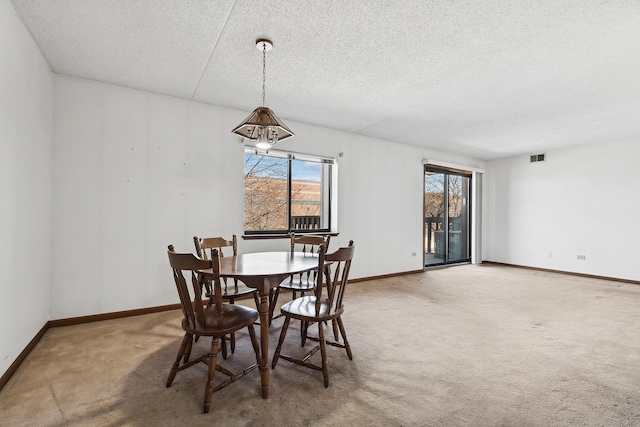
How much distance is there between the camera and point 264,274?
1955 millimetres

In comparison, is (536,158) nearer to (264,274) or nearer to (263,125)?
(263,125)

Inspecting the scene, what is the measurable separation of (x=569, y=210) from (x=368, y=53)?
5.66 meters

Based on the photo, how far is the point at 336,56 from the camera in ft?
8.63

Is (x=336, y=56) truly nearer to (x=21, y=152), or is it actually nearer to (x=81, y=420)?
(x=21, y=152)

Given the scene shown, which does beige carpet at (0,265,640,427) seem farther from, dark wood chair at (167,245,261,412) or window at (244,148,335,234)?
window at (244,148,335,234)

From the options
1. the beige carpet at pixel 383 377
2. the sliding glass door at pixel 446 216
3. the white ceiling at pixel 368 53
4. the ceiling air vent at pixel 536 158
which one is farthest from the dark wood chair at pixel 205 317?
the ceiling air vent at pixel 536 158

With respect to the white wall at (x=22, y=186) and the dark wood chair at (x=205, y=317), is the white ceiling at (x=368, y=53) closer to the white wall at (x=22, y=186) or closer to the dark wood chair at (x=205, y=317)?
the white wall at (x=22, y=186)

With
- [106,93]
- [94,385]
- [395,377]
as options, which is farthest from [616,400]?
[106,93]

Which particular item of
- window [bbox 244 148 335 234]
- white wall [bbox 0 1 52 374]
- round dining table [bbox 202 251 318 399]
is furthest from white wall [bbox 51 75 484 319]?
round dining table [bbox 202 251 318 399]

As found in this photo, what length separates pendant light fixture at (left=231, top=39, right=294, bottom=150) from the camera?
2.34 meters

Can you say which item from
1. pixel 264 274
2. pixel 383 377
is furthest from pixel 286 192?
pixel 383 377

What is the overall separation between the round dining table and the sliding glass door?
4.56m

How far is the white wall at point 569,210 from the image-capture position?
17.1 feet

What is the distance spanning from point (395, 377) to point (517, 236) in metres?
6.01
